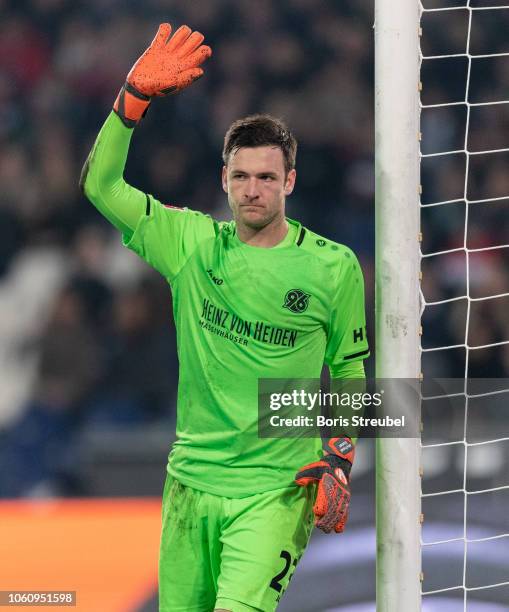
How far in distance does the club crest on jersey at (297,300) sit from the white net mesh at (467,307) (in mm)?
1204

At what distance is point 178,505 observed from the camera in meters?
3.61

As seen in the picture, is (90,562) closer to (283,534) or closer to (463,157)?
(283,534)

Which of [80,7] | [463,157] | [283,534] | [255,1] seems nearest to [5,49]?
[80,7]

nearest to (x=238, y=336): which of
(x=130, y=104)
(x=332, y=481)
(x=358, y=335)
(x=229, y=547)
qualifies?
(x=358, y=335)

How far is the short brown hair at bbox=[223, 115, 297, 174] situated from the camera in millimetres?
3516

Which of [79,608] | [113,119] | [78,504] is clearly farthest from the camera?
→ [78,504]

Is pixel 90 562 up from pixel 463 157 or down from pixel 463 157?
down

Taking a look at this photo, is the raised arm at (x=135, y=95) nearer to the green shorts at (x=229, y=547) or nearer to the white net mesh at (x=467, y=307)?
the green shorts at (x=229, y=547)

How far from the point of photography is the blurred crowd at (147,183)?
719cm

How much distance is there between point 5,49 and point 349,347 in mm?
5888

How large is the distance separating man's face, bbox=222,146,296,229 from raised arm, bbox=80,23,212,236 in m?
0.29

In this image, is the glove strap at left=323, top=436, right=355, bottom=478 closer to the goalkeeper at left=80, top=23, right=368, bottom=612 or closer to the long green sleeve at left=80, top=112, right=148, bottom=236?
the goalkeeper at left=80, top=23, right=368, bottom=612

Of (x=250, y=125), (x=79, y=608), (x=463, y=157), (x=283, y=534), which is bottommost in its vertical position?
(x=79, y=608)

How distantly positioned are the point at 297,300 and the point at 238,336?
0.21m
